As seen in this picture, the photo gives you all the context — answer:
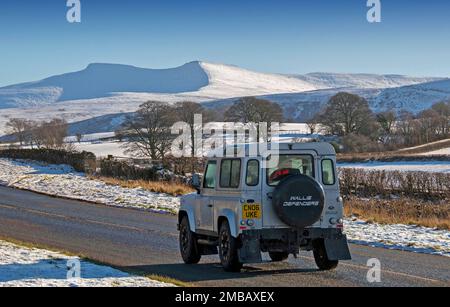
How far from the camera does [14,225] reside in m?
24.2

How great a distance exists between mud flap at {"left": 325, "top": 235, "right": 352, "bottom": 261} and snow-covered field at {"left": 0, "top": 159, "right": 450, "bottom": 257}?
449 centimetres

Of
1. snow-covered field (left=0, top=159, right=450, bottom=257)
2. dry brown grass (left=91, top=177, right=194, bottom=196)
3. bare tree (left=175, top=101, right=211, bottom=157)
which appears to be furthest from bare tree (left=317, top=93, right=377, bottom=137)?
dry brown grass (left=91, top=177, right=194, bottom=196)

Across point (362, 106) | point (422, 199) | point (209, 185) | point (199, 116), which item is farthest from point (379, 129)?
point (209, 185)

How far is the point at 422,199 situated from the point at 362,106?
61.9 meters

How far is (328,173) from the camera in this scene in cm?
1478

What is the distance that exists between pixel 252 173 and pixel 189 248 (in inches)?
112

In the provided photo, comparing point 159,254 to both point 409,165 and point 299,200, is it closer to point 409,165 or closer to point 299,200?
point 299,200

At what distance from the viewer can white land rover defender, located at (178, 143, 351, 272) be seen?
1401 centimetres

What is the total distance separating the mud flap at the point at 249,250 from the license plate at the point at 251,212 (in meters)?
0.37

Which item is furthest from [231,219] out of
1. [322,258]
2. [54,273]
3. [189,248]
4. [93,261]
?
[54,273]

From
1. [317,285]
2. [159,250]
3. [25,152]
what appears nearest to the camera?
[317,285]

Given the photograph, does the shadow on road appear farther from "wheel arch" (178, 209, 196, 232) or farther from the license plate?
the license plate
